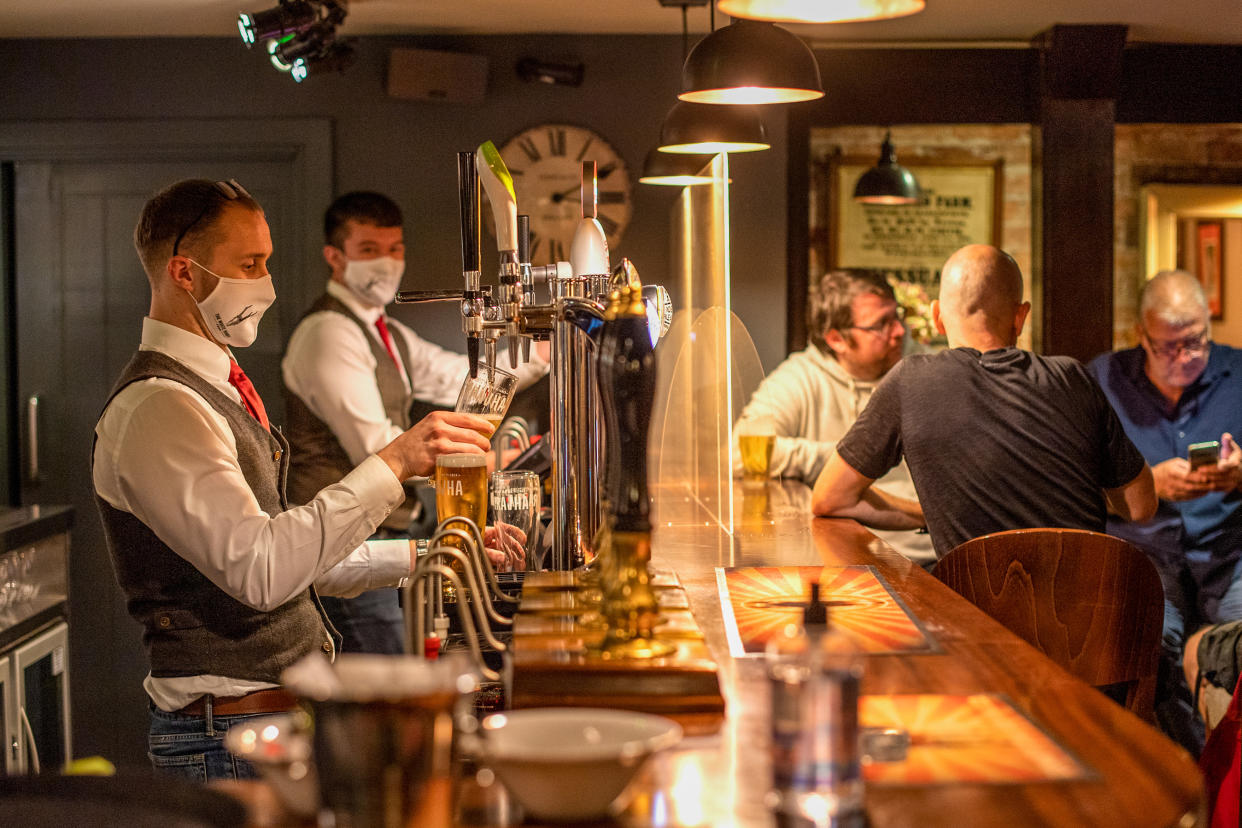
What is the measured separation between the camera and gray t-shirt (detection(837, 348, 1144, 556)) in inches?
97.0

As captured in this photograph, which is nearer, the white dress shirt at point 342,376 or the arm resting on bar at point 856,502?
the arm resting on bar at point 856,502

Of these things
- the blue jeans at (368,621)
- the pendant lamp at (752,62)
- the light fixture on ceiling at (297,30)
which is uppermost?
the light fixture on ceiling at (297,30)

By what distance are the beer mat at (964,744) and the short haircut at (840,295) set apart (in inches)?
117

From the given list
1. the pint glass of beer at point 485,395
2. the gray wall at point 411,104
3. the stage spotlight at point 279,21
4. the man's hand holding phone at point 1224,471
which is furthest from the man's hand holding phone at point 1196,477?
the stage spotlight at point 279,21

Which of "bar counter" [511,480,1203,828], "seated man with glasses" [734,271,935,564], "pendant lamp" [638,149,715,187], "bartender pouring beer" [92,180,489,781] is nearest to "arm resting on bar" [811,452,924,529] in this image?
"bar counter" [511,480,1203,828]

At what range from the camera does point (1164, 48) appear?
4.97 m

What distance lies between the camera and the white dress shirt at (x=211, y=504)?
1755 mm

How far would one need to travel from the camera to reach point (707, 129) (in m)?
3.10

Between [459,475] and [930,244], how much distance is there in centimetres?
450

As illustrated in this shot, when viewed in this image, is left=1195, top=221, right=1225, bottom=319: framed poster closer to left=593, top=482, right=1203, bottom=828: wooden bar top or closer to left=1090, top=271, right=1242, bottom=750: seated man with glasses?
left=1090, top=271, right=1242, bottom=750: seated man with glasses

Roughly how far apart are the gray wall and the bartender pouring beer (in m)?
2.77

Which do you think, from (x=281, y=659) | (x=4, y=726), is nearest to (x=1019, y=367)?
(x=281, y=659)

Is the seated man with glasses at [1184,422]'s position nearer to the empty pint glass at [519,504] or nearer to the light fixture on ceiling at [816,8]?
the light fixture on ceiling at [816,8]

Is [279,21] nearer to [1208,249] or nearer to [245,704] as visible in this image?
[245,704]
